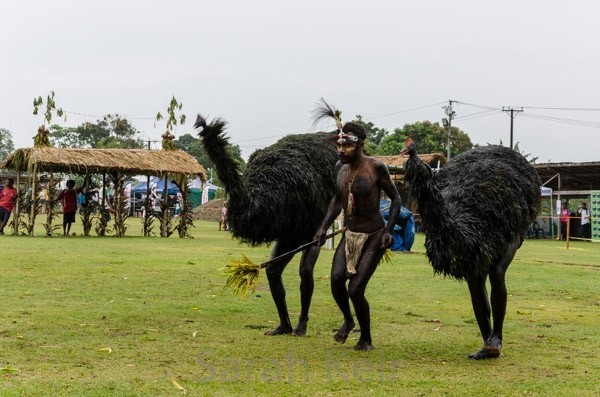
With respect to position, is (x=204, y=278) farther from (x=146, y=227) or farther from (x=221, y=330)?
(x=146, y=227)

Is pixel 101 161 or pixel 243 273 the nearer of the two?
pixel 243 273

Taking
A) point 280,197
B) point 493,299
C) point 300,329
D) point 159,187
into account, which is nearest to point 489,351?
point 493,299

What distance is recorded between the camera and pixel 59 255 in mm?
17219

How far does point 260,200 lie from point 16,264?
8001mm

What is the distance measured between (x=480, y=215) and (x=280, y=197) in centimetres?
212

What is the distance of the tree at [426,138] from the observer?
56.3m

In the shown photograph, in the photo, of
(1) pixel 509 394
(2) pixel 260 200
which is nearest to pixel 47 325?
(2) pixel 260 200

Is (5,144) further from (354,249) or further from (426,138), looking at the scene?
(354,249)

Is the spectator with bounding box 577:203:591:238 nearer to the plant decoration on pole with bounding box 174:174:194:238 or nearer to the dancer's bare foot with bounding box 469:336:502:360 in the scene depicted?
the plant decoration on pole with bounding box 174:174:194:238

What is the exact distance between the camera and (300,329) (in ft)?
26.9

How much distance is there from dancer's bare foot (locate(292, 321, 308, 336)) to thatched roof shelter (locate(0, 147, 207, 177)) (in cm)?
1812

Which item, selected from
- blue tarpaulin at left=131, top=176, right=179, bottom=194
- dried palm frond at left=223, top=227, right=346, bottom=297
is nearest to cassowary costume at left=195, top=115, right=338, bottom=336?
dried palm frond at left=223, top=227, right=346, bottom=297

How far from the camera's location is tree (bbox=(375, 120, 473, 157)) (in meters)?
56.3

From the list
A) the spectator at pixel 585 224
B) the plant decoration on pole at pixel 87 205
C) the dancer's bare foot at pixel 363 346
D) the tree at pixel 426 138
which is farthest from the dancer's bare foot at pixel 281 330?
the tree at pixel 426 138
